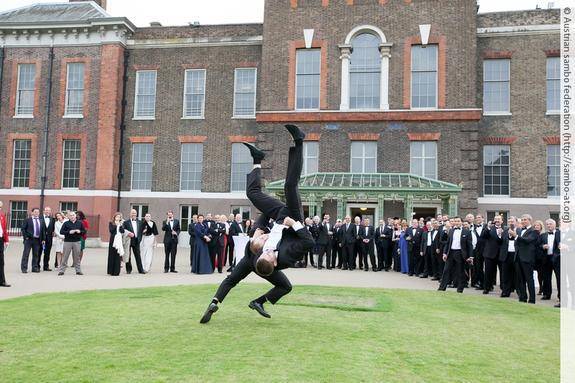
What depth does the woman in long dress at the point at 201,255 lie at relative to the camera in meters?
17.0

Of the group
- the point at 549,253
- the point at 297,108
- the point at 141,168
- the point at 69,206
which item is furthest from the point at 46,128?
the point at 549,253

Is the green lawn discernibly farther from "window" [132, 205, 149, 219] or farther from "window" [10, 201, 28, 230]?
"window" [10, 201, 28, 230]

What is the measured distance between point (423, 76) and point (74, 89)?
63.1 ft

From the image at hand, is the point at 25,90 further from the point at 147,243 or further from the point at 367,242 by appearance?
the point at 367,242

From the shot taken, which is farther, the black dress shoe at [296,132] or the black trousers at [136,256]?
the black trousers at [136,256]

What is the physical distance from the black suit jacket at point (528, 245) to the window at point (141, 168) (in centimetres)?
2213

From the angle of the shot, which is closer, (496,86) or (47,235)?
(47,235)

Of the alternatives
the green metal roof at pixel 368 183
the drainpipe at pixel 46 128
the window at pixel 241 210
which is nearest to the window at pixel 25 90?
the drainpipe at pixel 46 128

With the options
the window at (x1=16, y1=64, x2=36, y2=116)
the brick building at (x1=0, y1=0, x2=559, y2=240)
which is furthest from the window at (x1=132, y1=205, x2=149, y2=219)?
the window at (x1=16, y1=64, x2=36, y2=116)

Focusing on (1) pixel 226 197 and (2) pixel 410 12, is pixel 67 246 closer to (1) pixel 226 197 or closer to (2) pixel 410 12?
(1) pixel 226 197

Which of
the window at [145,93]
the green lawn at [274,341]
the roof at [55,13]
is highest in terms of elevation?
the roof at [55,13]

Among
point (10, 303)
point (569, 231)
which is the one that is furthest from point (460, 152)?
point (10, 303)

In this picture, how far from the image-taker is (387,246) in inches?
768

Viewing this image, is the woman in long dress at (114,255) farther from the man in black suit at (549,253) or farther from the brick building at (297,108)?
the man in black suit at (549,253)
